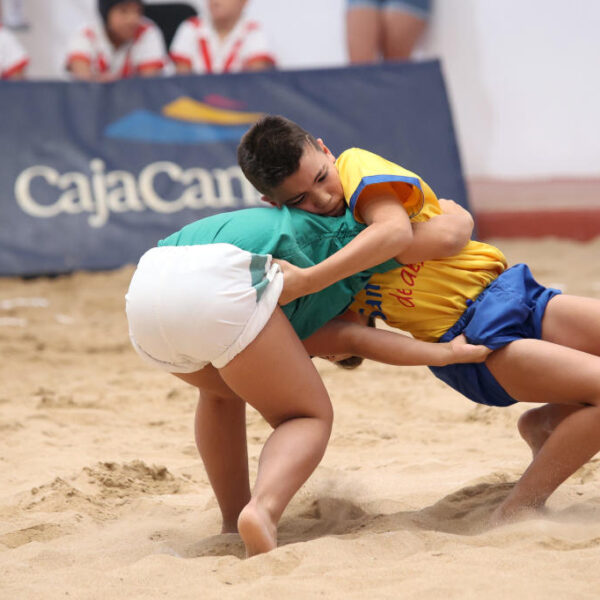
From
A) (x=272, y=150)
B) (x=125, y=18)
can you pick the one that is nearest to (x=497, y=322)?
(x=272, y=150)

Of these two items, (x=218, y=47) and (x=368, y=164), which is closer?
(x=368, y=164)

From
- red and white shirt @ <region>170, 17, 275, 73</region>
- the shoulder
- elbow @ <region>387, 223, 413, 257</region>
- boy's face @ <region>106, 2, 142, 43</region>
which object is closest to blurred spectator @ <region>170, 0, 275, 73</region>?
red and white shirt @ <region>170, 17, 275, 73</region>

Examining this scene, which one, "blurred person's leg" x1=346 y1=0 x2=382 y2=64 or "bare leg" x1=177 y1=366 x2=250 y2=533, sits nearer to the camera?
"bare leg" x1=177 y1=366 x2=250 y2=533

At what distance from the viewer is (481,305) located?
8.37 feet

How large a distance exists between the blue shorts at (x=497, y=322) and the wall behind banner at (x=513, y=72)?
17.3ft

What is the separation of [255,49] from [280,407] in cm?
567

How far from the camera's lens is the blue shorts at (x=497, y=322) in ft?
8.20

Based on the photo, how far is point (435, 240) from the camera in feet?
8.29

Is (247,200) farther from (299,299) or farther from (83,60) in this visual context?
(299,299)

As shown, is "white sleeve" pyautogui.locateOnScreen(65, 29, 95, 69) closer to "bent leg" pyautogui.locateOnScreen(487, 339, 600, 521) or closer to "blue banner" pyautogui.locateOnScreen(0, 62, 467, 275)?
"blue banner" pyautogui.locateOnScreen(0, 62, 467, 275)

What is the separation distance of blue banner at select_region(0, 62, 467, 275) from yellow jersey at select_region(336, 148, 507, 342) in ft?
13.9

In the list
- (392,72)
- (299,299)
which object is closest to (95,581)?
(299,299)

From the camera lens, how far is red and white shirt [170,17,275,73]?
7637mm

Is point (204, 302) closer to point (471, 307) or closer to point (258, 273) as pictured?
point (258, 273)
